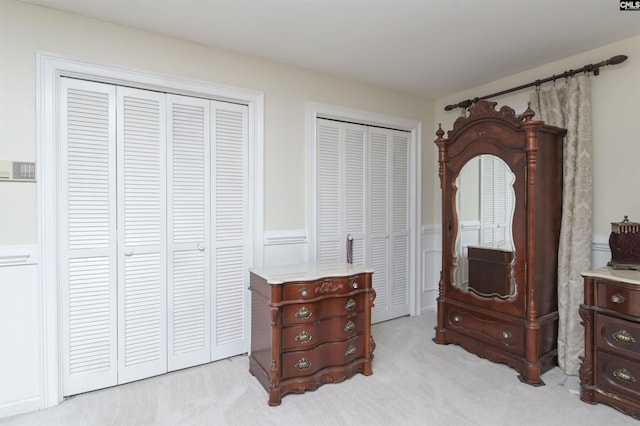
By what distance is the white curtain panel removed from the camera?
2646mm

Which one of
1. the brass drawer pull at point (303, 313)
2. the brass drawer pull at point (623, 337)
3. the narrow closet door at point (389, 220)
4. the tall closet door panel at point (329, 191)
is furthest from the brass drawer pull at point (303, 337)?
the brass drawer pull at point (623, 337)

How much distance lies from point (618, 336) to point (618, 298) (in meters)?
0.25

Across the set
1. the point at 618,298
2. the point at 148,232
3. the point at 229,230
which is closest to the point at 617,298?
the point at 618,298

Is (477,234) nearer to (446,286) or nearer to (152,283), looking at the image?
(446,286)

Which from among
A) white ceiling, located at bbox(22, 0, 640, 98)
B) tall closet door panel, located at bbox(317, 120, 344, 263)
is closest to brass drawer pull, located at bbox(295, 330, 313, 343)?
tall closet door panel, located at bbox(317, 120, 344, 263)

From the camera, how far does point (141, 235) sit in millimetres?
2545

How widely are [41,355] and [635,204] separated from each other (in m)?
4.29

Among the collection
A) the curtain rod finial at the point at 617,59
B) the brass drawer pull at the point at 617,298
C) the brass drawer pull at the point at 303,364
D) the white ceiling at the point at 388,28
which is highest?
the white ceiling at the point at 388,28

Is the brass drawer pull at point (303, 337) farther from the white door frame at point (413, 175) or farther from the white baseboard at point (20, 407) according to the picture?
the white door frame at point (413, 175)

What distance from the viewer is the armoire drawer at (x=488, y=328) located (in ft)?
8.77

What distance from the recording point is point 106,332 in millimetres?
2426

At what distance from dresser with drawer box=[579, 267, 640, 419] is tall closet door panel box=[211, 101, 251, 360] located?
254cm

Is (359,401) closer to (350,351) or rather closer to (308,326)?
(350,351)

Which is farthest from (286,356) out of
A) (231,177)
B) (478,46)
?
(478,46)
